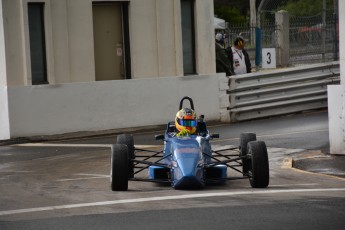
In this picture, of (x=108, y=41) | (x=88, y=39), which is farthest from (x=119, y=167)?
(x=108, y=41)

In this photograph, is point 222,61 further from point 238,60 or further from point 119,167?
point 119,167

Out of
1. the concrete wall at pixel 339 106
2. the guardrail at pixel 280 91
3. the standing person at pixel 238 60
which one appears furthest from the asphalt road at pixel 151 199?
the standing person at pixel 238 60

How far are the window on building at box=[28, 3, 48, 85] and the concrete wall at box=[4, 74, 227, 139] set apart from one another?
56 centimetres

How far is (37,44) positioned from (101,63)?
6.43ft

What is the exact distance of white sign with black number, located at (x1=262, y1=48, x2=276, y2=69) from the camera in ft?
93.9

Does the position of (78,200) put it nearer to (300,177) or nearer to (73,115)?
(300,177)

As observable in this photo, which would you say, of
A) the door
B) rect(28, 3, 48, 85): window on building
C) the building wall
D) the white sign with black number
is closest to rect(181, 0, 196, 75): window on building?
the building wall

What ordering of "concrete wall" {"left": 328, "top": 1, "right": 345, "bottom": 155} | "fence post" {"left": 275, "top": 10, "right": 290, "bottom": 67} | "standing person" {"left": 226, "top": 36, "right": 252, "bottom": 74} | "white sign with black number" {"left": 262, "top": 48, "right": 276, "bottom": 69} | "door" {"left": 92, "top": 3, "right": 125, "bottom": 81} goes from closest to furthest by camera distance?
"concrete wall" {"left": 328, "top": 1, "right": 345, "bottom": 155} < "door" {"left": 92, "top": 3, "right": 125, "bottom": 81} < "standing person" {"left": 226, "top": 36, "right": 252, "bottom": 74} < "white sign with black number" {"left": 262, "top": 48, "right": 276, "bottom": 69} < "fence post" {"left": 275, "top": 10, "right": 290, "bottom": 67}

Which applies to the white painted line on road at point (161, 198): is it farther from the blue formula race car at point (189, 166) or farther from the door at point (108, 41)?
the door at point (108, 41)

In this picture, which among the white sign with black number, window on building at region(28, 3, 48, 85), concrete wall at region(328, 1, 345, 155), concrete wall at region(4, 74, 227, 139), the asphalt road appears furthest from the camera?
the white sign with black number

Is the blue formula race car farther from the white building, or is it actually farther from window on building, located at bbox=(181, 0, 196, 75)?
window on building, located at bbox=(181, 0, 196, 75)

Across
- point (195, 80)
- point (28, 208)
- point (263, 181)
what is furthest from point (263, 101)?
point (28, 208)

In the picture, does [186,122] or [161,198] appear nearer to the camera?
[161,198]

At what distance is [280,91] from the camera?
25.0 m
